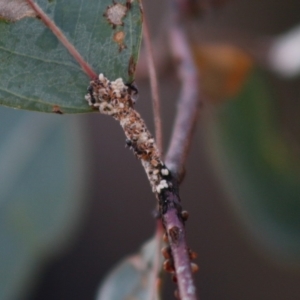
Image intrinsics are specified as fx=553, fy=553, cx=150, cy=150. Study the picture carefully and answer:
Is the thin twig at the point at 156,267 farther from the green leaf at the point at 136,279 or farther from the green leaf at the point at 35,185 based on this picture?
the green leaf at the point at 35,185

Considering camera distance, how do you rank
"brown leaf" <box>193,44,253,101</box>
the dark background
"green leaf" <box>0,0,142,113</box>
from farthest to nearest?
the dark background < "brown leaf" <box>193,44,253,101</box> < "green leaf" <box>0,0,142,113</box>

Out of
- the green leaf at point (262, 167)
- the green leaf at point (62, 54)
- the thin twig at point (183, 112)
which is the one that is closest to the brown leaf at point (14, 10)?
the green leaf at point (62, 54)

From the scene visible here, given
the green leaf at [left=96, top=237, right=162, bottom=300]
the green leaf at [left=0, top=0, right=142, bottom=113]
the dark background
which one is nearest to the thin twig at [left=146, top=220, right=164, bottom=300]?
the green leaf at [left=96, top=237, right=162, bottom=300]

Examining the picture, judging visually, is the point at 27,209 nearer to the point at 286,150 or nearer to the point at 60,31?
the point at 286,150

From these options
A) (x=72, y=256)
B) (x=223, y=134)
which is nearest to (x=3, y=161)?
(x=223, y=134)

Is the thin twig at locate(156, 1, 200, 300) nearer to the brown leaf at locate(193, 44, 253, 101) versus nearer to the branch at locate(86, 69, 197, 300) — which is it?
the branch at locate(86, 69, 197, 300)

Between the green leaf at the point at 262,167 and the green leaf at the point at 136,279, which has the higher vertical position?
the green leaf at the point at 262,167

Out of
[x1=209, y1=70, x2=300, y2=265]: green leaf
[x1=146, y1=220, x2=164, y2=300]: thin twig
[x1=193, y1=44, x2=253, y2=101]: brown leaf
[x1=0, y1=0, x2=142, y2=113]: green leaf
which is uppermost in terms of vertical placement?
[x1=193, y1=44, x2=253, y2=101]: brown leaf
